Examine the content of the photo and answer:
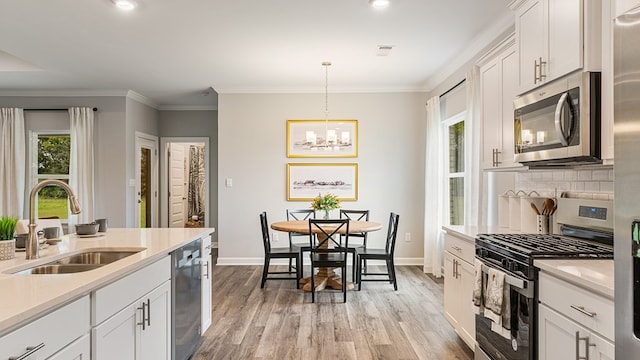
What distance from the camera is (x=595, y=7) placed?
195cm

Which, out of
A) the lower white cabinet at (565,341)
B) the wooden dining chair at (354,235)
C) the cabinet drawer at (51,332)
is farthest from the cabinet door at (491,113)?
the cabinet drawer at (51,332)

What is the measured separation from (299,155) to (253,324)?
9.39 ft

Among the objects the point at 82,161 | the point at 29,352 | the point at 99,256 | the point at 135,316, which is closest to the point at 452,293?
the point at 135,316

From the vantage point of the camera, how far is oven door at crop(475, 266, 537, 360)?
1.86 meters

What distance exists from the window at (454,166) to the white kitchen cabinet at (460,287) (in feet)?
5.68

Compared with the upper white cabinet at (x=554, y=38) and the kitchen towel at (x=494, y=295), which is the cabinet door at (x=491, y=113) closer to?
the upper white cabinet at (x=554, y=38)

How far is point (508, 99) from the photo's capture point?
286 cm

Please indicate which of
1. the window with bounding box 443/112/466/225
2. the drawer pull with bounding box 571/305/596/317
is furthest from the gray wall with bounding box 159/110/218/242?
the drawer pull with bounding box 571/305/596/317

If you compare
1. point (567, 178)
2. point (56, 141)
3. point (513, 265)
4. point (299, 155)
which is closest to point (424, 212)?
point (299, 155)

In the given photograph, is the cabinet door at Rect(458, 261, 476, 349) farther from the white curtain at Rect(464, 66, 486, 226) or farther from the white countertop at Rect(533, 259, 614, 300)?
the white curtain at Rect(464, 66, 486, 226)

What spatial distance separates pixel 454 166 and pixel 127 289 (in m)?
4.22

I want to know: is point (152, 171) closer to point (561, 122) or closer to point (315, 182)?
point (315, 182)

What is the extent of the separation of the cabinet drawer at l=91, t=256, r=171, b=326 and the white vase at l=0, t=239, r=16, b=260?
590 mm

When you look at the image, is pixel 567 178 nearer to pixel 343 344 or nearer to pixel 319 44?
pixel 343 344
